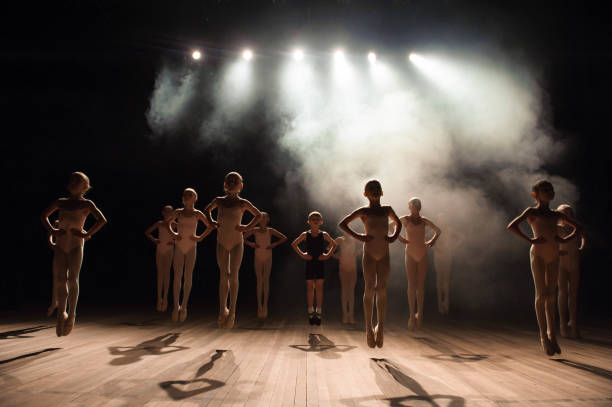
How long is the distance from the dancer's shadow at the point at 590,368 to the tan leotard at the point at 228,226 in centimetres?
363

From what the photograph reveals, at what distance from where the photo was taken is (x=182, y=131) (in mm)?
11977

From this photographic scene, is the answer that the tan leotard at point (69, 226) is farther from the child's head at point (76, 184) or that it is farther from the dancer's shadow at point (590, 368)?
the dancer's shadow at point (590, 368)

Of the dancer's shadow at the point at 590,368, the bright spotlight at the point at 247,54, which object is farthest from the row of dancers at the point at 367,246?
the bright spotlight at the point at 247,54

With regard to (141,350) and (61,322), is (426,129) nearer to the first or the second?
(141,350)

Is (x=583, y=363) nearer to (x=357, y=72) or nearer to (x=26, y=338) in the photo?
(x=26, y=338)

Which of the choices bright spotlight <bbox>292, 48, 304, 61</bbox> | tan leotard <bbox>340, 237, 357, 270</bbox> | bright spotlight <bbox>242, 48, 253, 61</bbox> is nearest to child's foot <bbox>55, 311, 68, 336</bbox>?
tan leotard <bbox>340, 237, 357, 270</bbox>

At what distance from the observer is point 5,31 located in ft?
30.0

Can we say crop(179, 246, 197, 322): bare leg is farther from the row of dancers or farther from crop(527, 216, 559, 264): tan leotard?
crop(527, 216, 559, 264): tan leotard

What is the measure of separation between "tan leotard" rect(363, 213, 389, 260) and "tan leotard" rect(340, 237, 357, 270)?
A: 3.13 m

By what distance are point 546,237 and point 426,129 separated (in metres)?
7.28

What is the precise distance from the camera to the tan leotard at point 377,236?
3.78 meters

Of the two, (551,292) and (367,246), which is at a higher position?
(367,246)

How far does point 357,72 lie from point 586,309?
8563 mm

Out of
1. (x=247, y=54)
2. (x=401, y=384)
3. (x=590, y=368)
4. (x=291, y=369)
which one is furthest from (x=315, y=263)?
(x=247, y=54)
